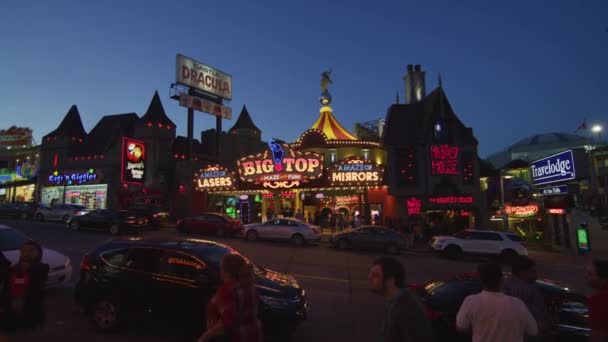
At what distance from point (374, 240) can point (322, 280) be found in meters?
8.81

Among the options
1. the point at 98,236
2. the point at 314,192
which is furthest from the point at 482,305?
the point at 314,192

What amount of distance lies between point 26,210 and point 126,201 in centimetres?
888

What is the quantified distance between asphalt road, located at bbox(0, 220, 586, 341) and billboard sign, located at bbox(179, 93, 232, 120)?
1901cm

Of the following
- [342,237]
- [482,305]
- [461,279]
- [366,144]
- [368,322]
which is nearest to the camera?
[482,305]

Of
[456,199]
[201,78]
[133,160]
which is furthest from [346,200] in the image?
[201,78]

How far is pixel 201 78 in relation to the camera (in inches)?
1651

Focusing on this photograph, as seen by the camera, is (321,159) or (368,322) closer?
(368,322)

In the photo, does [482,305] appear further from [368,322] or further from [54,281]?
[54,281]

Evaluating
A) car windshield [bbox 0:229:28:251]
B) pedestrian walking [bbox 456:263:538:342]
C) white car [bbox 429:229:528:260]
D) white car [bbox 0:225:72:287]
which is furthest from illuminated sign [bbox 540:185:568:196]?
car windshield [bbox 0:229:28:251]

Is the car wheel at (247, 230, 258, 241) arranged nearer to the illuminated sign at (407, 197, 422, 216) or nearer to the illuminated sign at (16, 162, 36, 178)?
the illuminated sign at (407, 197, 422, 216)

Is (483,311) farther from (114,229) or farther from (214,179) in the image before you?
(214,179)

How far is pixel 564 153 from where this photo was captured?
858 inches

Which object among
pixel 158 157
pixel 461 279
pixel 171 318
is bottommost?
pixel 171 318

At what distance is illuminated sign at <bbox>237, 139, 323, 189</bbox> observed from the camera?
87.7 feet
